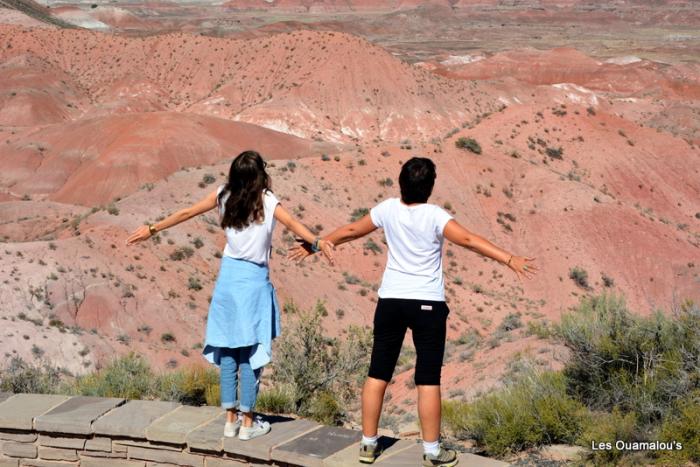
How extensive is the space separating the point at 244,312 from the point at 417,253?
1197 mm

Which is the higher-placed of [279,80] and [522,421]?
[279,80]

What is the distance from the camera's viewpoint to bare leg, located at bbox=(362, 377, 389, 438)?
537cm

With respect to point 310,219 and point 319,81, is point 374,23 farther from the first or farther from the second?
point 310,219

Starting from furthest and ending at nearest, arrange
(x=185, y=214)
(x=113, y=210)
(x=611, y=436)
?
(x=113, y=210) → (x=185, y=214) → (x=611, y=436)

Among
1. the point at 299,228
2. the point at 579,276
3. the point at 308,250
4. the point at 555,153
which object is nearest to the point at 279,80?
the point at 555,153

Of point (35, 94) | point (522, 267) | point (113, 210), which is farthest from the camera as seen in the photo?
point (35, 94)

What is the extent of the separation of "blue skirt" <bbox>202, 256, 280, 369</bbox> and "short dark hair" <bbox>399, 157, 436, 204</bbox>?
109cm

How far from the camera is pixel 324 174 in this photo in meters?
29.4

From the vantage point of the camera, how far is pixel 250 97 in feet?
190

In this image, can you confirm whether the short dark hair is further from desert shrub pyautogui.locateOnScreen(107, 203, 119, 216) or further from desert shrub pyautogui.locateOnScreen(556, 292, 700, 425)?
desert shrub pyautogui.locateOnScreen(107, 203, 119, 216)

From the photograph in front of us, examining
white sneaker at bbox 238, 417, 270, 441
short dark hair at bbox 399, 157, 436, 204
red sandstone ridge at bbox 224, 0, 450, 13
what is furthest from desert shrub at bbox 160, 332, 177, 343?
red sandstone ridge at bbox 224, 0, 450, 13

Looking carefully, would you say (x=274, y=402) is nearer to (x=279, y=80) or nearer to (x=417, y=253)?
(x=417, y=253)

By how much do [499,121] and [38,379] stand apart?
99.0ft

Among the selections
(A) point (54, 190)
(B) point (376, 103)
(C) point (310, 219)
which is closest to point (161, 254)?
(C) point (310, 219)
